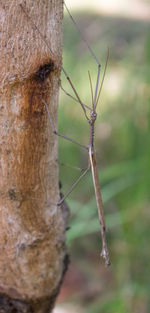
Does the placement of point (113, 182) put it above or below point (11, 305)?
above

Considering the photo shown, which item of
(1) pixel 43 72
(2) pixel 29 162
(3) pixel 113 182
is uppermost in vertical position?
(3) pixel 113 182

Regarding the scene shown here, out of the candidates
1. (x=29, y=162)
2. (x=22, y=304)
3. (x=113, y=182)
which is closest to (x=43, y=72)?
(x=29, y=162)

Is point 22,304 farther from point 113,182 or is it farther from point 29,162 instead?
point 113,182

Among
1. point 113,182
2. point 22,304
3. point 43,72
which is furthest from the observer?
point 113,182

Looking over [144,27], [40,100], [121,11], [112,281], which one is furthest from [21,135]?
[121,11]

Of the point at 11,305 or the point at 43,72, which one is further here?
the point at 11,305

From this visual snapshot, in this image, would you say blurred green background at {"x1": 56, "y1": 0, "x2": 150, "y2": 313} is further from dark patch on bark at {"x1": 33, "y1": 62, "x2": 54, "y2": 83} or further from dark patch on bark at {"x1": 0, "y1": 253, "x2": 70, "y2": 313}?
dark patch on bark at {"x1": 33, "y1": 62, "x2": 54, "y2": 83}

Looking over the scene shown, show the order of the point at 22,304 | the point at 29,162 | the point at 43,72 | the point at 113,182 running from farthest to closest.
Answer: the point at 113,182, the point at 22,304, the point at 29,162, the point at 43,72
